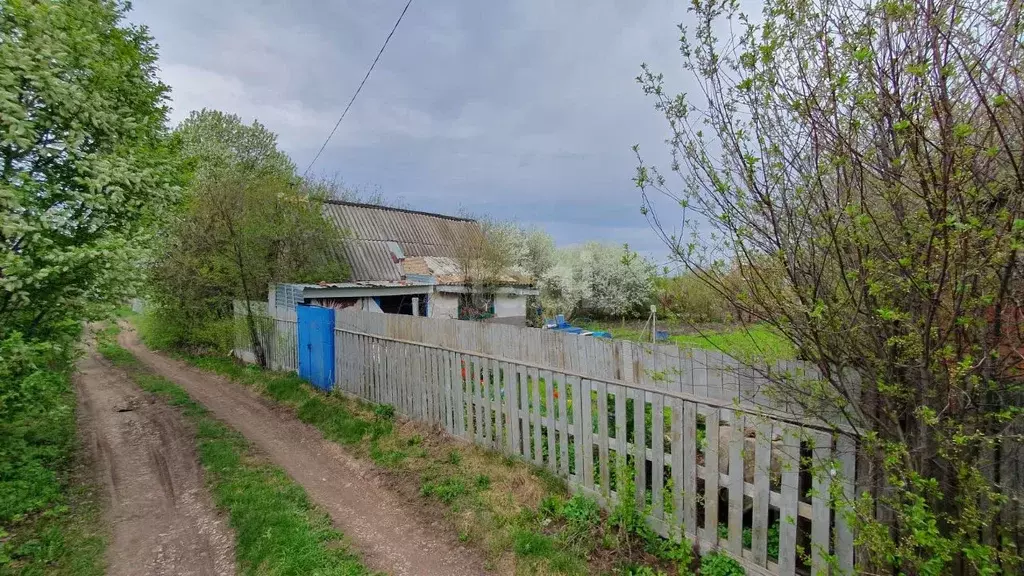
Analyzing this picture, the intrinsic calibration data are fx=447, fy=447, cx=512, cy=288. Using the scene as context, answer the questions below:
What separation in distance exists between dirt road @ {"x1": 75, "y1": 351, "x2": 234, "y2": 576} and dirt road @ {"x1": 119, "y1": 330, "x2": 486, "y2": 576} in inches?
34.5

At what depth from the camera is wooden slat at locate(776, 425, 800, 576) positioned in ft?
10.2

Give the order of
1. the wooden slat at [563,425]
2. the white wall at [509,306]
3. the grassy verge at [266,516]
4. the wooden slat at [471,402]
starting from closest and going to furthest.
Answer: the grassy verge at [266,516] → the wooden slat at [563,425] → the wooden slat at [471,402] → the white wall at [509,306]

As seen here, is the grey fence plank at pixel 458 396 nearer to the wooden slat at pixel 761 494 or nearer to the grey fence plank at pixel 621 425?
the grey fence plank at pixel 621 425

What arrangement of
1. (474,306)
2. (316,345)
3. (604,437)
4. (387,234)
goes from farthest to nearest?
(387,234)
(474,306)
(316,345)
(604,437)

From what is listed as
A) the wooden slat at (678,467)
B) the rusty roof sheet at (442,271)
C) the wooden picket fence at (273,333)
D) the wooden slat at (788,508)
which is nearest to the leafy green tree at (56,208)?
the wooden picket fence at (273,333)

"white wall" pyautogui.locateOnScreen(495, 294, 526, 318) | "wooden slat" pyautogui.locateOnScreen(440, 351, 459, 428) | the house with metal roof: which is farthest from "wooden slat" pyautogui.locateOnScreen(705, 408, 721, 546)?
"white wall" pyautogui.locateOnScreen(495, 294, 526, 318)

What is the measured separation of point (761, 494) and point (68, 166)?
278 inches

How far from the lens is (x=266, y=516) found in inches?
177

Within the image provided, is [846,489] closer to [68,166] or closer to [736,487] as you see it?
[736,487]

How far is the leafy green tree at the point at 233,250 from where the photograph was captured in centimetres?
1093

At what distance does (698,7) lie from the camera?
259cm

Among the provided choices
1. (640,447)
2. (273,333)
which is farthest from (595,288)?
(640,447)

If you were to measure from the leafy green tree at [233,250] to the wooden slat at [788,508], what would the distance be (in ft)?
37.2

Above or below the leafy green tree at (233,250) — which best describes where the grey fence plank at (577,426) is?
below
